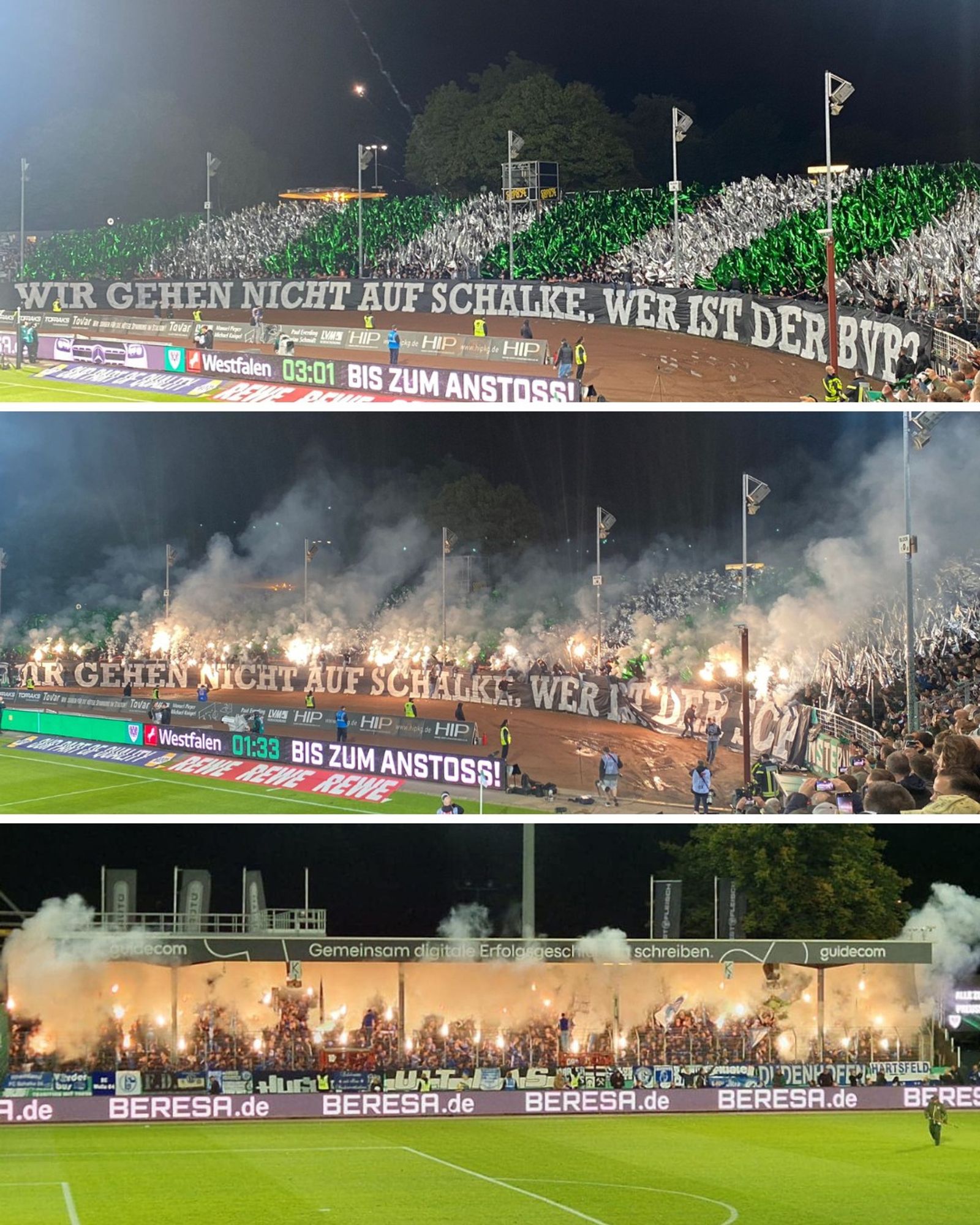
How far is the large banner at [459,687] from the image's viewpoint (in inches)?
858

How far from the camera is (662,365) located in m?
20.6

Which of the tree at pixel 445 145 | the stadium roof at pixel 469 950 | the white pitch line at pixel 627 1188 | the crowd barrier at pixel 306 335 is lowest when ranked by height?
the white pitch line at pixel 627 1188

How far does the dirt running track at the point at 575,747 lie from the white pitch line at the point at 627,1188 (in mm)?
6239

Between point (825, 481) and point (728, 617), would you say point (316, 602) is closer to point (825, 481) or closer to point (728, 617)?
point (728, 617)

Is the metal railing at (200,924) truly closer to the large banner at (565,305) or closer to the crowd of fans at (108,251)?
the large banner at (565,305)

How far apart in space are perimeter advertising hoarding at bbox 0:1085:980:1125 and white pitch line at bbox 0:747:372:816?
378cm

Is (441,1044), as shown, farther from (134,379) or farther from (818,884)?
(134,379)

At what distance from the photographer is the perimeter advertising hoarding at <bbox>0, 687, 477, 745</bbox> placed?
21.0 metres

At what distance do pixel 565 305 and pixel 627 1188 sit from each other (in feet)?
42.8

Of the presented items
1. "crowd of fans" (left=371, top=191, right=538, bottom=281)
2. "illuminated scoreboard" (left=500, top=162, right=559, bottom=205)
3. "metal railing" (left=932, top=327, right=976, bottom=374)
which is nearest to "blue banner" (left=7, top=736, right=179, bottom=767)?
"crowd of fans" (left=371, top=191, right=538, bottom=281)

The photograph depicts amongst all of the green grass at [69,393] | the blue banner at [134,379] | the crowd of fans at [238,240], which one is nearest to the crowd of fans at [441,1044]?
the green grass at [69,393]

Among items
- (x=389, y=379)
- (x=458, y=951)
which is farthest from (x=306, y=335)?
(x=458, y=951)

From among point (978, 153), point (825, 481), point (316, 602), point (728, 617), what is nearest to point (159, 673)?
point (316, 602)

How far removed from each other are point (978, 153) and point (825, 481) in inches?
209
